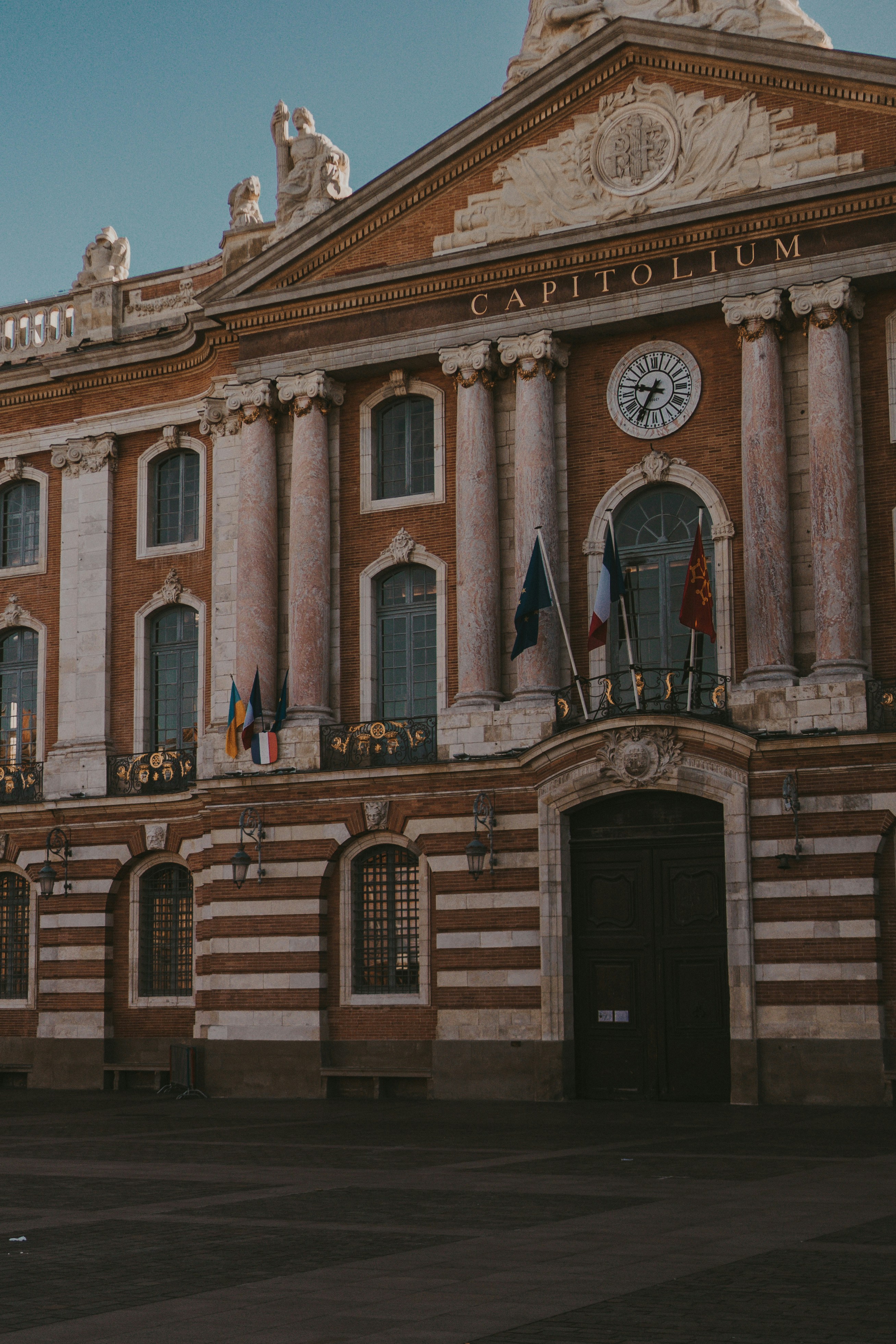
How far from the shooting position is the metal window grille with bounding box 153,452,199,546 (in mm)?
36281

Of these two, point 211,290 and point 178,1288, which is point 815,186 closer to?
point 211,290

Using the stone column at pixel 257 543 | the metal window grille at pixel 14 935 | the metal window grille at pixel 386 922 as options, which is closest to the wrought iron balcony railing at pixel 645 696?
the metal window grille at pixel 386 922

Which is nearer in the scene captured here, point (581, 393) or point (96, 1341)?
point (96, 1341)

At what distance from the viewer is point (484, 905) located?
2986cm

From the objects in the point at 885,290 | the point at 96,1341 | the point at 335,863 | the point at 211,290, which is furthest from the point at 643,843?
the point at 96,1341

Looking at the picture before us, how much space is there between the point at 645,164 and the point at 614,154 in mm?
629

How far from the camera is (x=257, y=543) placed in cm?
3312

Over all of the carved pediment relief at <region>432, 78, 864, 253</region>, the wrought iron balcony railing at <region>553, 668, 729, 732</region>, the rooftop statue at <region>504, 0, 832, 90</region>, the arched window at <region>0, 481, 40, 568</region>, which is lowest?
the wrought iron balcony railing at <region>553, 668, 729, 732</region>

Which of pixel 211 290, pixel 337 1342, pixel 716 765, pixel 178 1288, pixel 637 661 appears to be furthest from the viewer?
pixel 211 290

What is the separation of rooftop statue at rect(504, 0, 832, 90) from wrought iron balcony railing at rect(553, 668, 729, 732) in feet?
36.5

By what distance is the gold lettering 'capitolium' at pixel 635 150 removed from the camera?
3064cm

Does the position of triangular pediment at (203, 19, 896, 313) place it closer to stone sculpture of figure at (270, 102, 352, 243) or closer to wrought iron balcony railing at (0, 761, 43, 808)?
stone sculpture of figure at (270, 102, 352, 243)

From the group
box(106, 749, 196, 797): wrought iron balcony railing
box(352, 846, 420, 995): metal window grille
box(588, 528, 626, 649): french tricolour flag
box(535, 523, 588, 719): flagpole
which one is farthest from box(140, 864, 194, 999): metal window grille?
box(588, 528, 626, 649): french tricolour flag

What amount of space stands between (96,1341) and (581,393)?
23893mm
